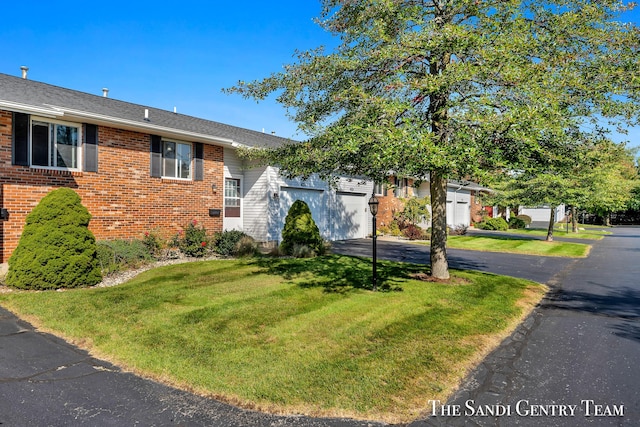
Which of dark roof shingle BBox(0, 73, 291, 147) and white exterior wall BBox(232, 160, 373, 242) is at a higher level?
dark roof shingle BBox(0, 73, 291, 147)

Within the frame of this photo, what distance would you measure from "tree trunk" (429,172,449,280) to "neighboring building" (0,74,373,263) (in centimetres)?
217

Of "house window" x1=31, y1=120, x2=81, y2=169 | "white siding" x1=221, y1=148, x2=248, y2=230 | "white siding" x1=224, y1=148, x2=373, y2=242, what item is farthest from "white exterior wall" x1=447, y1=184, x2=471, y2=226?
"house window" x1=31, y1=120, x2=81, y2=169

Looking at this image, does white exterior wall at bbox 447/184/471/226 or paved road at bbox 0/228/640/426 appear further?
white exterior wall at bbox 447/184/471/226

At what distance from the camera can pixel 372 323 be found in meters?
5.93

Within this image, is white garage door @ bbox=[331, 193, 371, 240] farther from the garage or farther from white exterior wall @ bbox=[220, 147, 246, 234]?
white exterior wall @ bbox=[220, 147, 246, 234]

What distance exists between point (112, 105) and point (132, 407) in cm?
1242

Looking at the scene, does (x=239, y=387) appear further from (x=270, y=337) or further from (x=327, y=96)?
(x=327, y=96)

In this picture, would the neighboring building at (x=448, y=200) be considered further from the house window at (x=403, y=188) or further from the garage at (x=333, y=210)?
the garage at (x=333, y=210)

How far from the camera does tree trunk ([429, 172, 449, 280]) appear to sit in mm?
9047

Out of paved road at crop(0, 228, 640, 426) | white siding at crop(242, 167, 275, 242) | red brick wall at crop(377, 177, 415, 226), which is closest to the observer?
paved road at crop(0, 228, 640, 426)

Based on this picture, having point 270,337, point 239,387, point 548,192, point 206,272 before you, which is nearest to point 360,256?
point 206,272

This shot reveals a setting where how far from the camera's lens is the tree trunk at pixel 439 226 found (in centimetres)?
905

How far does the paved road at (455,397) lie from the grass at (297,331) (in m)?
0.21

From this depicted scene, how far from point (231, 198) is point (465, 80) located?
1089 cm
